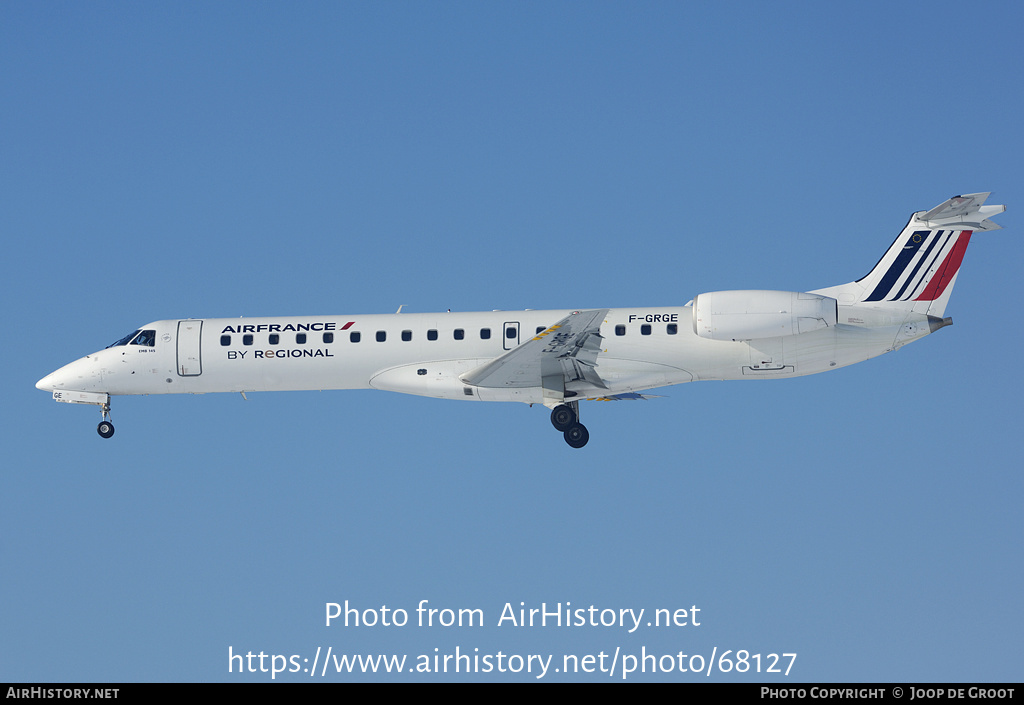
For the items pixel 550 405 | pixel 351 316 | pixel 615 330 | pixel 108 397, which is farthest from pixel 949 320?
pixel 108 397

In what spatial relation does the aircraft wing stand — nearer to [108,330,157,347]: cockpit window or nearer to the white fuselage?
the white fuselage

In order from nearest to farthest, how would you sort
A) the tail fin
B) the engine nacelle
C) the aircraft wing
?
the aircraft wing < the engine nacelle < the tail fin

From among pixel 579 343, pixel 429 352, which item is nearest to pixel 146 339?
pixel 429 352

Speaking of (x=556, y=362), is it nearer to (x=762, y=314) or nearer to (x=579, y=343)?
(x=579, y=343)

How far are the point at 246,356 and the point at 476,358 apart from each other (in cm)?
554

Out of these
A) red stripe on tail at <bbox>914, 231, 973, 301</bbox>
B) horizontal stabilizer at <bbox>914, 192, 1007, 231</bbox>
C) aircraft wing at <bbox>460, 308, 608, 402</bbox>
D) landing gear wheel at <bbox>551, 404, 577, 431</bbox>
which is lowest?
landing gear wheel at <bbox>551, 404, 577, 431</bbox>

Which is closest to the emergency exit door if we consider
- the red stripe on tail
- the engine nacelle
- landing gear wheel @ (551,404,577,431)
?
landing gear wheel @ (551,404,577,431)

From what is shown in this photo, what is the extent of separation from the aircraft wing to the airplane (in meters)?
0.03

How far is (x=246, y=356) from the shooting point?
84.8ft

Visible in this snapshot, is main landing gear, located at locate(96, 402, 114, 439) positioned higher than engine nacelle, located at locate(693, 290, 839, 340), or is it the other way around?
engine nacelle, located at locate(693, 290, 839, 340)

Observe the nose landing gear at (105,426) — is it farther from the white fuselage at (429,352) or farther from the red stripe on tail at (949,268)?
the red stripe on tail at (949,268)

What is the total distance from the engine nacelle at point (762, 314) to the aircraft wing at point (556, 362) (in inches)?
94.6

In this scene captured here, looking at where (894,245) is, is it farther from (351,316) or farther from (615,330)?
(351,316)

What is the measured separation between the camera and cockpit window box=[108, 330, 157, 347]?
26.5 meters
